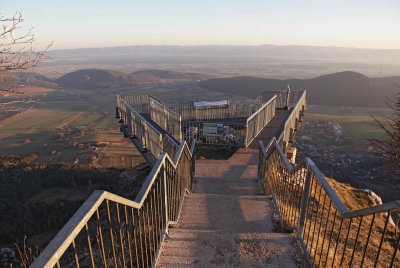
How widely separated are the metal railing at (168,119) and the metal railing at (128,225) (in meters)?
3.76

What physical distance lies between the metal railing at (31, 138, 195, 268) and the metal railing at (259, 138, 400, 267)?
1920mm

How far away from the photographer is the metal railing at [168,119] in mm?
9922

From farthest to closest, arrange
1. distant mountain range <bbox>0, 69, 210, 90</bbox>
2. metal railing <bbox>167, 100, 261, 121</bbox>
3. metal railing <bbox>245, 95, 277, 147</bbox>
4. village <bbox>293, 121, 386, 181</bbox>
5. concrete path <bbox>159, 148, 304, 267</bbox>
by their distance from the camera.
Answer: distant mountain range <bbox>0, 69, 210, 90</bbox>
village <bbox>293, 121, 386, 181</bbox>
metal railing <bbox>167, 100, 261, 121</bbox>
metal railing <bbox>245, 95, 277, 147</bbox>
concrete path <bbox>159, 148, 304, 267</bbox>

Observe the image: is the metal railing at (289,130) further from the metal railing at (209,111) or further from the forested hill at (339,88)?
the forested hill at (339,88)

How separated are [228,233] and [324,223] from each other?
2676 millimetres

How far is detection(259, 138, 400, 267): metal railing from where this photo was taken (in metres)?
2.56

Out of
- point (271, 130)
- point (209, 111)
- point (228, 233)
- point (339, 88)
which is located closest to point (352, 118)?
point (339, 88)

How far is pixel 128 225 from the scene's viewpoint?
3.45m

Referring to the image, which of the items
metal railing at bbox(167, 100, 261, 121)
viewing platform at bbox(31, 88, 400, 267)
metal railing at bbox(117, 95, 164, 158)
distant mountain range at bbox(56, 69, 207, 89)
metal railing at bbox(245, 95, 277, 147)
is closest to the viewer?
viewing platform at bbox(31, 88, 400, 267)

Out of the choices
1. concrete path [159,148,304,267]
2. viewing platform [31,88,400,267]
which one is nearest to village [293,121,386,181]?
viewing platform [31,88,400,267]

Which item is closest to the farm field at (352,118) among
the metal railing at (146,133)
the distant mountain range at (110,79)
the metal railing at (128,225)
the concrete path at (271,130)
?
the concrete path at (271,130)

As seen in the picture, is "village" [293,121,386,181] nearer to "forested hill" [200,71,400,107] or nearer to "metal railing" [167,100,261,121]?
"metal railing" [167,100,261,121]

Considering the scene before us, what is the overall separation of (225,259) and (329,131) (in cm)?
8090

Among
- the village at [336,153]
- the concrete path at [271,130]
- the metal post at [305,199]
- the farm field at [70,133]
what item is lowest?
the farm field at [70,133]
